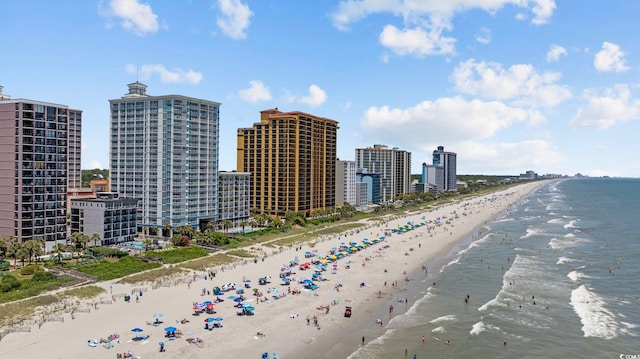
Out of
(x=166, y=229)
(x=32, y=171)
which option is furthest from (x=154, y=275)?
(x=32, y=171)

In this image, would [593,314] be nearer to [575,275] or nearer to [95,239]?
[575,275]

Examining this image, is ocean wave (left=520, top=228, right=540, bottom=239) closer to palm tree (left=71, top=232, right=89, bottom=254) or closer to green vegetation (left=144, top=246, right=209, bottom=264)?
green vegetation (left=144, top=246, right=209, bottom=264)

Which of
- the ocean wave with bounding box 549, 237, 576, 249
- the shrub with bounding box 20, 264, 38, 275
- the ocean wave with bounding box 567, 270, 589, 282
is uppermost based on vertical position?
the shrub with bounding box 20, 264, 38, 275

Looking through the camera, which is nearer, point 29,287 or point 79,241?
point 29,287

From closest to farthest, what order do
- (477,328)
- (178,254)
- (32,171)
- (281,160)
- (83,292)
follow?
(477,328) < (83,292) < (32,171) < (178,254) < (281,160)

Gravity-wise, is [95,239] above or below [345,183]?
below

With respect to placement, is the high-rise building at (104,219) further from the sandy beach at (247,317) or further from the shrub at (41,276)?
the sandy beach at (247,317)

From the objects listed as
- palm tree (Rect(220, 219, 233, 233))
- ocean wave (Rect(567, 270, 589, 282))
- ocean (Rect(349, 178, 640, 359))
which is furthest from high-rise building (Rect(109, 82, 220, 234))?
ocean wave (Rect(567, 270, 589, 282))

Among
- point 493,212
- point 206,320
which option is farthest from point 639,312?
point 493,212
